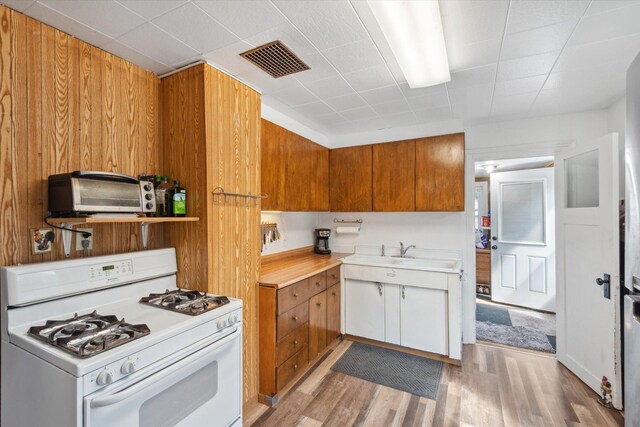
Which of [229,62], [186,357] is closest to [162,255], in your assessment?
[186,357]

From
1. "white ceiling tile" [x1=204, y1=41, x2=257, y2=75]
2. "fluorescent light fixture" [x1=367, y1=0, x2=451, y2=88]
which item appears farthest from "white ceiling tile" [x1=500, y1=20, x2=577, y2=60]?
"white ceiling tile" [x1=204, y1=41, x2=257, y2=75]

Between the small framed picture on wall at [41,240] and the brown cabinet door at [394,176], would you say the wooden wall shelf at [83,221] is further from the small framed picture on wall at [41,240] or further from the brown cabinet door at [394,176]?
the brown cabinet door at [394,176]

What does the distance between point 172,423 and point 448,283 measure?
2.34m

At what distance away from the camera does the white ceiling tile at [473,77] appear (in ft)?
6.61

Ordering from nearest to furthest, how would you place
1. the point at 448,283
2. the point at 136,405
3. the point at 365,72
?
the point at 136,405 → the point at 365,72 → the point at 448,283

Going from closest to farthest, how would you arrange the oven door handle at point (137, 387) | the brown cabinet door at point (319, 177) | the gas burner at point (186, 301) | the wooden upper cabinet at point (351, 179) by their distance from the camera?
the oven door handle at point (137, 387)
the gas burner at point (186, 301)
the brown cabinet door at point (319, 177)
the wooden upper cabinet at point (351, 179)

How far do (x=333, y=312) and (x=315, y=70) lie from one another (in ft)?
7.42

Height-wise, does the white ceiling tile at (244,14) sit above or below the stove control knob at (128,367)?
above

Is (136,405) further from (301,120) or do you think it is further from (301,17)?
(301,120)

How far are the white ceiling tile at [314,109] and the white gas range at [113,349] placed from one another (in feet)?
6.01

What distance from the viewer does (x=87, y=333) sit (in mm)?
1220

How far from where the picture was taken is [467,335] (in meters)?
3.12

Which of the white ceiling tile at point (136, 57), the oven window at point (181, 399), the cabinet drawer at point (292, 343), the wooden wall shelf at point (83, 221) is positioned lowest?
the cabinet drawer at point (292, 343)

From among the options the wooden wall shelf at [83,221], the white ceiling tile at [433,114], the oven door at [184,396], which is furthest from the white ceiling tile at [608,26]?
the oven door at [184,396]
